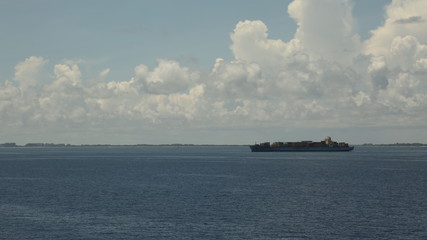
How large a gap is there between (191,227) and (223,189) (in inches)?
1703

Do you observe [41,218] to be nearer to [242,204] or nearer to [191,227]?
[191,227]

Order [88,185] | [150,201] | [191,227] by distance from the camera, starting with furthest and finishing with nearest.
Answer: [88,185] < [150,201] < [191,227]

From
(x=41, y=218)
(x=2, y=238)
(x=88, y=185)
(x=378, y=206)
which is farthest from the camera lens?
(x=88, y=185)

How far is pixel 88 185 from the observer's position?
387ft

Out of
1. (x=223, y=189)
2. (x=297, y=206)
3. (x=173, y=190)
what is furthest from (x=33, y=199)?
(x=297, y=206)

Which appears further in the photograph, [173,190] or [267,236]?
[173,190]

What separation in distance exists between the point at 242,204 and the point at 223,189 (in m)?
24.4

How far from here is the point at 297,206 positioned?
79.2 m

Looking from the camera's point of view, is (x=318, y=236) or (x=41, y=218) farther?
(x=41, y=218)

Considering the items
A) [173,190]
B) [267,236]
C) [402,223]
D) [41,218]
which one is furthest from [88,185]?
[402,223]

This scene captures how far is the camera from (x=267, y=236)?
57.4 meters

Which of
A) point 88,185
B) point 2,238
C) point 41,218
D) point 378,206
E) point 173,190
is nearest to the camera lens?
point 2,238

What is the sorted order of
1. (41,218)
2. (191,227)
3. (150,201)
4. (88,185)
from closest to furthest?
(191,227) → (41,218) → (150,201) → (88,185)

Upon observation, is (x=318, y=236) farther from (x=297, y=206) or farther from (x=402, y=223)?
(x=297, y=206)
